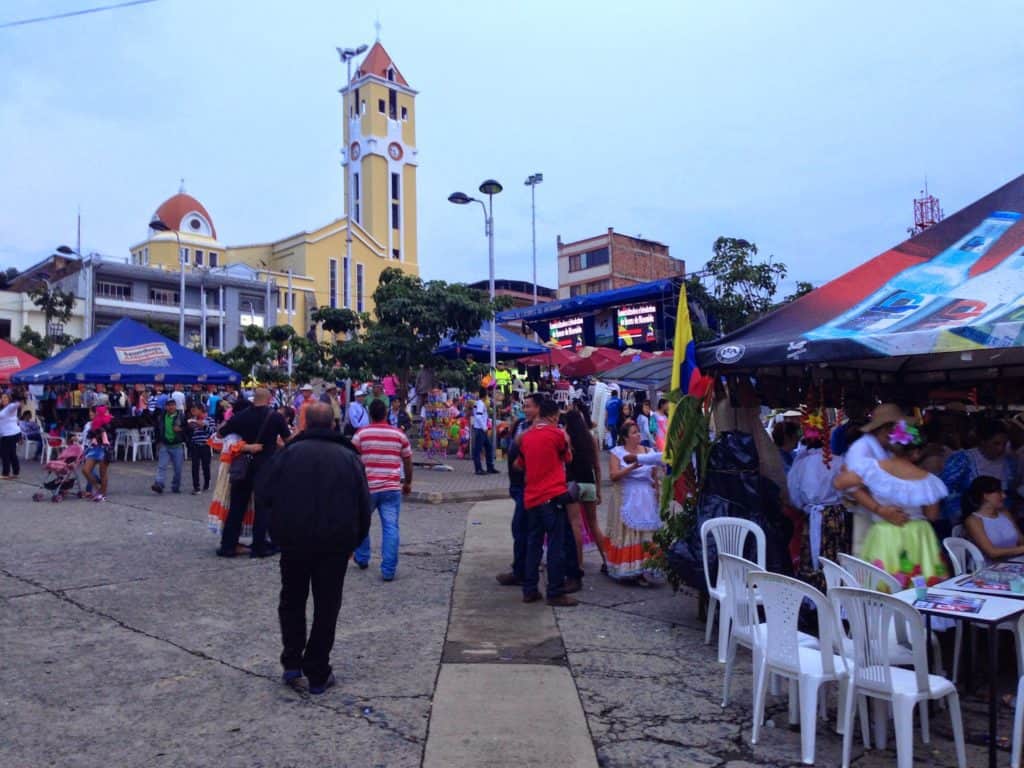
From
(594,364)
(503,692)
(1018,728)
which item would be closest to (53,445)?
(594,364)

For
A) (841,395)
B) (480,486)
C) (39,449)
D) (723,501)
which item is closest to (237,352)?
(39,449)

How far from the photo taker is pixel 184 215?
58.9 meters

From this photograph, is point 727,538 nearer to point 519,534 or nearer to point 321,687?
point 519,534

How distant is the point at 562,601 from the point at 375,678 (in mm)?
2225

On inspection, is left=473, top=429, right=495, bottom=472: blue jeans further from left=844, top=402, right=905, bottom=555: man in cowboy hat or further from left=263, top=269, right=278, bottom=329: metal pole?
left=263, top=269, right=278, bottom=329: metal pole

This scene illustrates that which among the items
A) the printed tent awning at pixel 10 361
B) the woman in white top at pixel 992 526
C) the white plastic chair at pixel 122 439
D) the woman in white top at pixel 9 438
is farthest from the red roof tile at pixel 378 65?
the woman in white top at pixel 992 526

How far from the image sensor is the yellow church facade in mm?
56469

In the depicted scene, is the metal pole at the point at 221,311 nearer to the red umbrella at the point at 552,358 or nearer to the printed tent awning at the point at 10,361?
the printed tent awning at the point at 10,361

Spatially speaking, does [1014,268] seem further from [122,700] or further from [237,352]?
[237,352]

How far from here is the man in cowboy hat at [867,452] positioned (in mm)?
5176

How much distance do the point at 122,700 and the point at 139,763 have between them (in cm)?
92

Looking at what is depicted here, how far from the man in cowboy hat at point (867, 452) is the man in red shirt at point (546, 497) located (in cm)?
234

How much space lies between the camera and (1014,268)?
555 centimetres

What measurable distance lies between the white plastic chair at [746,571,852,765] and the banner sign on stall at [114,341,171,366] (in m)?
17.5
